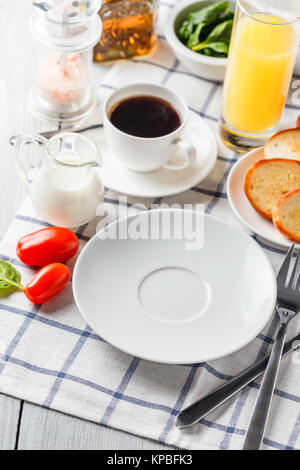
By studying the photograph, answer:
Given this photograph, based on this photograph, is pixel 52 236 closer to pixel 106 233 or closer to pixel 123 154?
pixel 106 233

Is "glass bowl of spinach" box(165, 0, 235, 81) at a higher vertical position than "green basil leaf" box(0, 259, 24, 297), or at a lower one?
higher

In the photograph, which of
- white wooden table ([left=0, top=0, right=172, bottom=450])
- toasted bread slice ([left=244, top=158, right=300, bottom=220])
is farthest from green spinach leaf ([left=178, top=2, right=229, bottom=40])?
toasted bread slice ([left=244, top=158, right=300, bottom=220])

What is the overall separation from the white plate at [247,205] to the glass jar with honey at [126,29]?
1.73ft

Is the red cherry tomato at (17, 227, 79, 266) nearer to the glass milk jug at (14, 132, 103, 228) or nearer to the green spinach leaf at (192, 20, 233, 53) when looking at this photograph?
the glass milk jug at (14, 132, 103, 228)

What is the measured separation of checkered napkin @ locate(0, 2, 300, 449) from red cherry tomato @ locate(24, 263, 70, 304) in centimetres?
2

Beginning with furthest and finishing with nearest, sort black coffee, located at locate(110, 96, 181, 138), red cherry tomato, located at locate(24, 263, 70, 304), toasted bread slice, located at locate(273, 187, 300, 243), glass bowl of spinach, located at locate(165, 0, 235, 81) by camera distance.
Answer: glass bowl of spinach, located at locate(165, 0, 235, 81), black coffee, located at locate(110, 96, 181, 138), toasted bread slice, located at locate(273, 187, 300, 243), red cherry tomato, located at locate(24, 263, 70, 304)

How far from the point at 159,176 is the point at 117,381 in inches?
21.3

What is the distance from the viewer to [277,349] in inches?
45.8

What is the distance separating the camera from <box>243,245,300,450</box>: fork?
1062 millimetres

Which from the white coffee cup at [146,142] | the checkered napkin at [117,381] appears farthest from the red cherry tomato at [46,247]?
the white coffee cup at [146,142]

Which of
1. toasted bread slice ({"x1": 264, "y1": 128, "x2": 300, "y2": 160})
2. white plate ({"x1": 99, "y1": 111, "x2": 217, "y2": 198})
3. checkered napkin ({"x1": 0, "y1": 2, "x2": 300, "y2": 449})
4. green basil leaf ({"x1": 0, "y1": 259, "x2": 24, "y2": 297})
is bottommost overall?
checkered napkin ({"x1": 0, "y1": 2, "x2": 300, "y2": 449})

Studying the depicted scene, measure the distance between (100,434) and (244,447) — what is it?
246mm

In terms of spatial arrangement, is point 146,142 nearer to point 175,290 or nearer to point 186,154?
point 186,154

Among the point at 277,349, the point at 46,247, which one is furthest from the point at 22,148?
the point at 277,349
